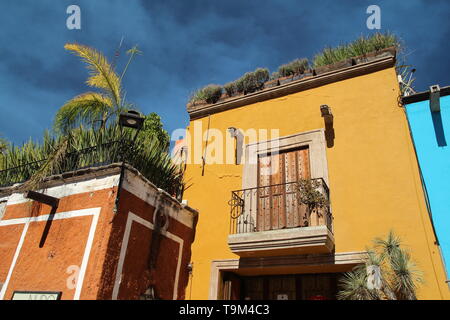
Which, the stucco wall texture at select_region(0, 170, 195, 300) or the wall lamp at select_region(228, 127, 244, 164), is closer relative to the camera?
the stucco wall texture at select_region(0, 170, 195, 300)

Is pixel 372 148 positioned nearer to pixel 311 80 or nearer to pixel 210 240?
pixel 311 80

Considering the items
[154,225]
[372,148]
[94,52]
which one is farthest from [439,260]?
[94,52]

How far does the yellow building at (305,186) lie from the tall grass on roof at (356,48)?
1.59 feet

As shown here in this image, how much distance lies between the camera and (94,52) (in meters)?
8.02

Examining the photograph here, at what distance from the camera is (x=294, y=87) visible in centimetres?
841

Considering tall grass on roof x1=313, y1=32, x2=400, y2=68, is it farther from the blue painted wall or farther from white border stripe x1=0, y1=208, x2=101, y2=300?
white border stripe x1=0, y1=208, x2=101, y2=300

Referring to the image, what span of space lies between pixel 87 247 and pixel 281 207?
12.6 feet

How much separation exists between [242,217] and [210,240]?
0.95 m

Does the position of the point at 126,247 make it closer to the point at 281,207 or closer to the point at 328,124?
the point at 281,207

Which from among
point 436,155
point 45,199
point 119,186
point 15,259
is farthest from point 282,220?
point 15,259

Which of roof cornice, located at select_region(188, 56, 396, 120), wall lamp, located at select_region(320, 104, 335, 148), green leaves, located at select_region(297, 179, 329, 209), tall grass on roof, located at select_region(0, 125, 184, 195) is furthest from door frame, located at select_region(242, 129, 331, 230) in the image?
tall grass on roof, located at select_region(0, 125, 184, 195)

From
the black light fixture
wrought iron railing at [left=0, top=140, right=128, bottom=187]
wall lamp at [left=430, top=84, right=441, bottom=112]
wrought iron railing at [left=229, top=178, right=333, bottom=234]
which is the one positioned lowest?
wrought iron railing at [left=229, top=178, right=333, bottom=234]

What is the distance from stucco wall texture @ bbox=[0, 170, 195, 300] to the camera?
17.0ft

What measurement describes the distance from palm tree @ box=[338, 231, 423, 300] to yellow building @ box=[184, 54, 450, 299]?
365 millimetres
